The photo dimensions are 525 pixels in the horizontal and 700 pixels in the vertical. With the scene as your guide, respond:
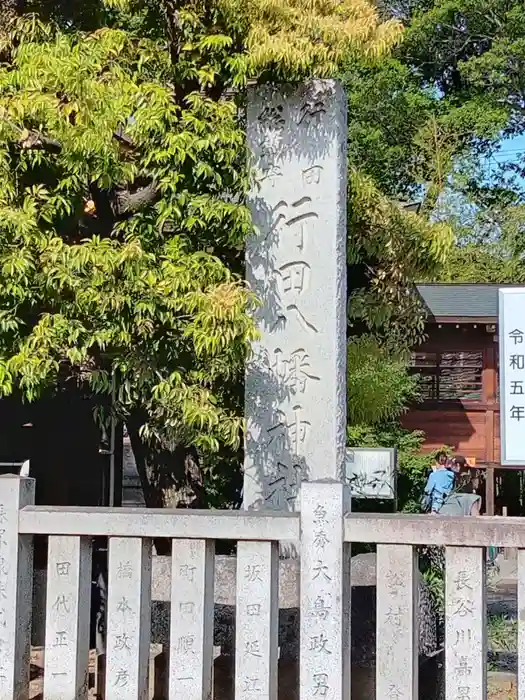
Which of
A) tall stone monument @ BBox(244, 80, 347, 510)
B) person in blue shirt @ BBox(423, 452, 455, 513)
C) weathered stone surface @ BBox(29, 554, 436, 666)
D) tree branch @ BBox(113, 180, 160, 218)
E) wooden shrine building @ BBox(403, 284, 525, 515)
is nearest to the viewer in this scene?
weathered stone surface @ BBox(29, 554, 436, 666)

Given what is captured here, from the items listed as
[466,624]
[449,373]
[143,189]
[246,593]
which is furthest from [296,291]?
[449,373]

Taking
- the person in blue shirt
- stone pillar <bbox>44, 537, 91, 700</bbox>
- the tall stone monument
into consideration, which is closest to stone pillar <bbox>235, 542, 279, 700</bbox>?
stone pillar <bbox>44, 537, 91, 700</bbox>

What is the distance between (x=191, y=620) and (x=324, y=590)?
0.58 metres

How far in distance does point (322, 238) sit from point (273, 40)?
4.75ft

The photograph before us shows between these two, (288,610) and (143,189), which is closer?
(288,610)

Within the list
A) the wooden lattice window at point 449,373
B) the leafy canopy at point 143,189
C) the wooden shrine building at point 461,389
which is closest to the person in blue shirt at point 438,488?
the wooden shrine building at point 461,389

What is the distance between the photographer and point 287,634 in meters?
4.72

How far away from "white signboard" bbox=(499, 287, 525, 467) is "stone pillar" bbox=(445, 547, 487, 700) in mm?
1052

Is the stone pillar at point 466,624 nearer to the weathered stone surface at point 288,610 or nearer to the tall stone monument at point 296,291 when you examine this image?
the weathered stone surface at point 288,610

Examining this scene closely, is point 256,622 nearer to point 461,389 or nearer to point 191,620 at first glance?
point 191,620

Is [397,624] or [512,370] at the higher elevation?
[512,370]

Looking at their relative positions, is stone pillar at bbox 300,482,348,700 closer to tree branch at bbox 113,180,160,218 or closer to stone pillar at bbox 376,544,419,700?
stone pillar at bbox 376,544,419,700

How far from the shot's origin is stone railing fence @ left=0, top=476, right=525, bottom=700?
3.40 meters

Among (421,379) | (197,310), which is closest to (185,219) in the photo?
(197,310)
